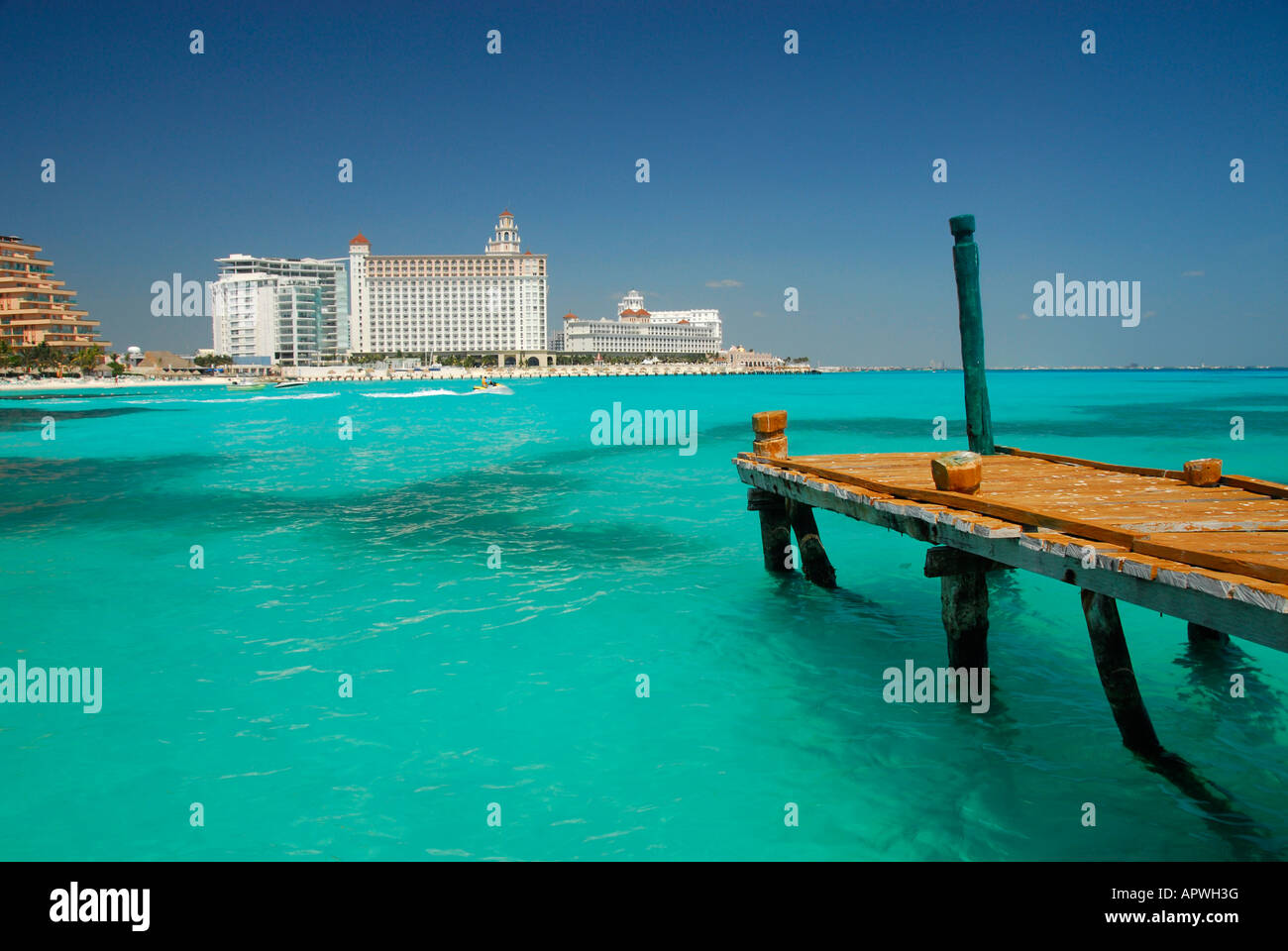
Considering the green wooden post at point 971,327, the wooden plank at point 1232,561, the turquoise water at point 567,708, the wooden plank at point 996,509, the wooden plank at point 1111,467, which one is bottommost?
the turquoise water at point 567,708

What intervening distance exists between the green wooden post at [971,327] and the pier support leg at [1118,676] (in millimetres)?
5214

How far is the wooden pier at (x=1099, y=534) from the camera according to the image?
5.23 m

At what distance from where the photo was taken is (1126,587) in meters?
5.77

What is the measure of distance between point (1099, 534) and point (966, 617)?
287 centimetres

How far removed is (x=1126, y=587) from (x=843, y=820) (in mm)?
2840

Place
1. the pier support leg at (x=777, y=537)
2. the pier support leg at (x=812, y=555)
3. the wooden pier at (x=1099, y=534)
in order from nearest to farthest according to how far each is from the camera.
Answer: the wooden pier at (x=1099, y=534)
the pier support leg at (x=812, y=555)
the pier support leg at (x=777, y=537)

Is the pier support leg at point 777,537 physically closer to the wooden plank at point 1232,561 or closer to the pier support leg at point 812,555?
the pier support leg at point 812,555

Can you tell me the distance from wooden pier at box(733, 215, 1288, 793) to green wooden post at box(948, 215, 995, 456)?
0.09 feet

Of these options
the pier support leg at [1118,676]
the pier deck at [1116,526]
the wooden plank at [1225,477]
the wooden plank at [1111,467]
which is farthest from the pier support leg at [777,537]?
the pier support leg at [1118,676]

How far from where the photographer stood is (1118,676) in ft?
25.5

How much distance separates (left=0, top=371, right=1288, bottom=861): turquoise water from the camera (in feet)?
22.2
